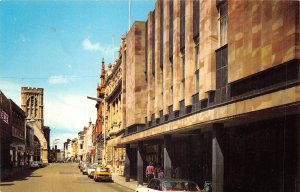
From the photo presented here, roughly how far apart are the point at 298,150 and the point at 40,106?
136044 mm

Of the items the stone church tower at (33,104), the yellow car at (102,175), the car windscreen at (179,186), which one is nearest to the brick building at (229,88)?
the car windscreen at (179,186)

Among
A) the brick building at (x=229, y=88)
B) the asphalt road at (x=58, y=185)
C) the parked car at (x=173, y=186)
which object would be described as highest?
the brick building at (x=229, y=88)

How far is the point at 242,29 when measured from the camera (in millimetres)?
17750

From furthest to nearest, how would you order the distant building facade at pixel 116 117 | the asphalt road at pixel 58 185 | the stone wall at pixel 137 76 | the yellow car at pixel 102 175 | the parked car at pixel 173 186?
1. the distant building facade at pixel 116 117
2. the yellow car at pixel 102 175
3. the stone wall at pixel 137 76
4. the asphalt road at pixel 58 185
5. the parked car at pixel 173 186

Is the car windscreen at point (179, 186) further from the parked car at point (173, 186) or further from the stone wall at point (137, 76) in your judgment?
the stone wall at point (137, 76)

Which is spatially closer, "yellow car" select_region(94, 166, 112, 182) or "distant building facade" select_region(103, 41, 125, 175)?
"yellow car" select_region(94, 166, 112, 182)

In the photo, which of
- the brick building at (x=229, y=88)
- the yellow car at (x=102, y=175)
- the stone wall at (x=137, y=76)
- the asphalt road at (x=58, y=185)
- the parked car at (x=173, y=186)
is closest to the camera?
the brick building at (x=229, y=88)

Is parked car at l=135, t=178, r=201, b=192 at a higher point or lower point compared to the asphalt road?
higher

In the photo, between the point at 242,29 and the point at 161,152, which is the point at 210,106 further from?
the point at 161,152

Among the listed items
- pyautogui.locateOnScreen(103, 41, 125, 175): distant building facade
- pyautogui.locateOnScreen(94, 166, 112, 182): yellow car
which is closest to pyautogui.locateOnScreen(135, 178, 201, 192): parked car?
pyautogui.locateOnScreen(94, 166, 112, 182): yellow car

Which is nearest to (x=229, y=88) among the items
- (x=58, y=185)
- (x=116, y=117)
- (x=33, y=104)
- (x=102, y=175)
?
(x=58, y=185)

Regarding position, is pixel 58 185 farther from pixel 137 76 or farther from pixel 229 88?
pixel 229 88

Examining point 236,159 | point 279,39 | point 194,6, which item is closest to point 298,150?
point 279,39

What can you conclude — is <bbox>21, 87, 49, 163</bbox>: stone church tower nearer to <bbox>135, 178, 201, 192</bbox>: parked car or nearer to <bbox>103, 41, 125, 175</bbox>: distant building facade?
<bbox>103, 41, 125, 175</bbox>: distant building facade
